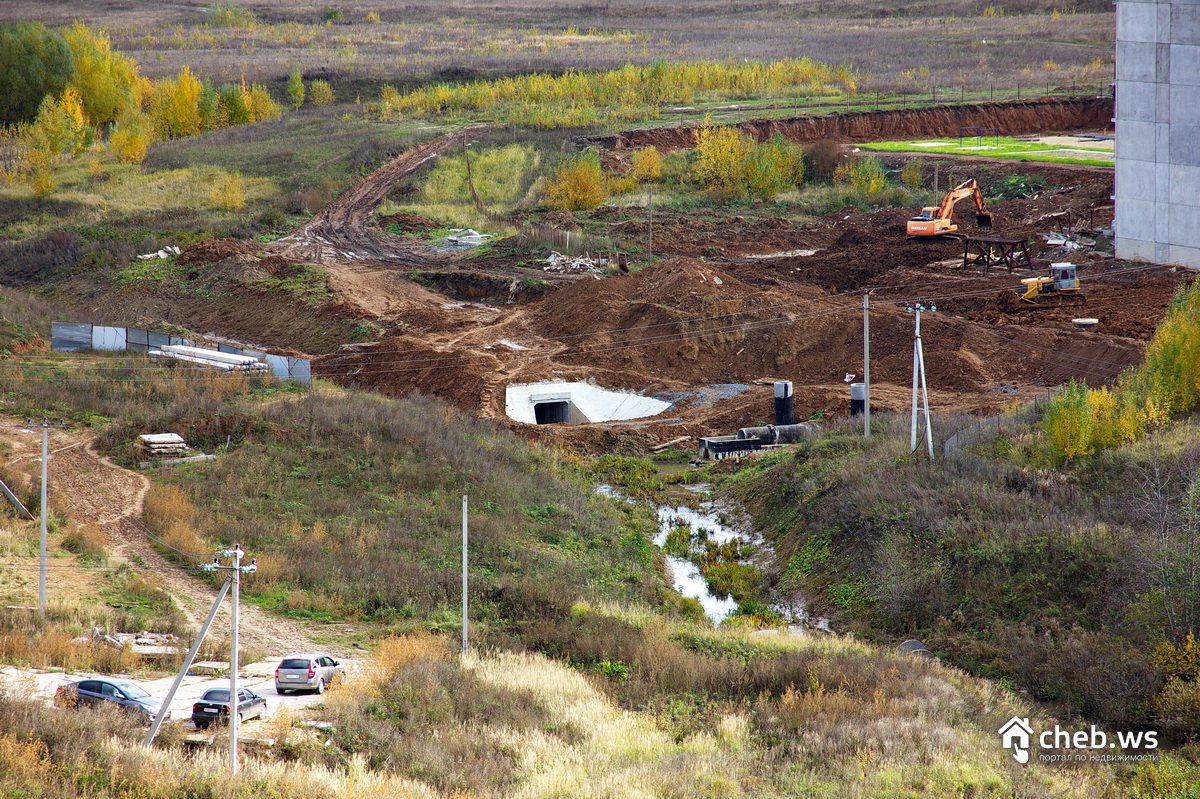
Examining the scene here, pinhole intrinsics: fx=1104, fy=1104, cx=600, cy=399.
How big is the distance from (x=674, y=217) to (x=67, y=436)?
3805cm

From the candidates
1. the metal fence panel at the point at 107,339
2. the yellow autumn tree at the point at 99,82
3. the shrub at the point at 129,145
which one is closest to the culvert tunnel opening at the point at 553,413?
the metal fence panel at the point at 107,339

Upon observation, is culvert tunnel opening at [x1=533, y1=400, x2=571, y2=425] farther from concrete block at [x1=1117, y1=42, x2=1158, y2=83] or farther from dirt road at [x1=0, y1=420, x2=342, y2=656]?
concrete block at [x1=1117, y1=42, x2=1158, y2=83]

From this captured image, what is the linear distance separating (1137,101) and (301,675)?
42203 millimetres

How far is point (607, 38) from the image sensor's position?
472 feet

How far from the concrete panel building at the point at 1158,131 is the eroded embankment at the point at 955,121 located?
36787 mm

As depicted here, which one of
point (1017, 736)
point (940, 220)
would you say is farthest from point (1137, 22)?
point (1017, 736)

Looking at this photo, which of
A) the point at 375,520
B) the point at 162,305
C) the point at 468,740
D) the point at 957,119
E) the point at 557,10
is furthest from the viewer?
the point at 557,10

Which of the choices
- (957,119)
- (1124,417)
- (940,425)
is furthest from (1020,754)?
(957,119)

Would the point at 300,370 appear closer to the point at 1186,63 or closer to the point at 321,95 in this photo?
the point at 1186,63

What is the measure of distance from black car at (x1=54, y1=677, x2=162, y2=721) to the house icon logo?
40.7ft

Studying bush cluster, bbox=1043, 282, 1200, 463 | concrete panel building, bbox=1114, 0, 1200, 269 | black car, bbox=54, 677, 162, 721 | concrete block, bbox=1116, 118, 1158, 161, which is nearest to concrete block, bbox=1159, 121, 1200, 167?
concrete panel building, bbox=1114, 0, 1200, 269

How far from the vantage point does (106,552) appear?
24.0 meters

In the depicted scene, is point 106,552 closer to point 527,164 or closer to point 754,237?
point 754,237

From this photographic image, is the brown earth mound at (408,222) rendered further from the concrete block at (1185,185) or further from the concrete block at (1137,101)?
the concrete block at (1185,185)
